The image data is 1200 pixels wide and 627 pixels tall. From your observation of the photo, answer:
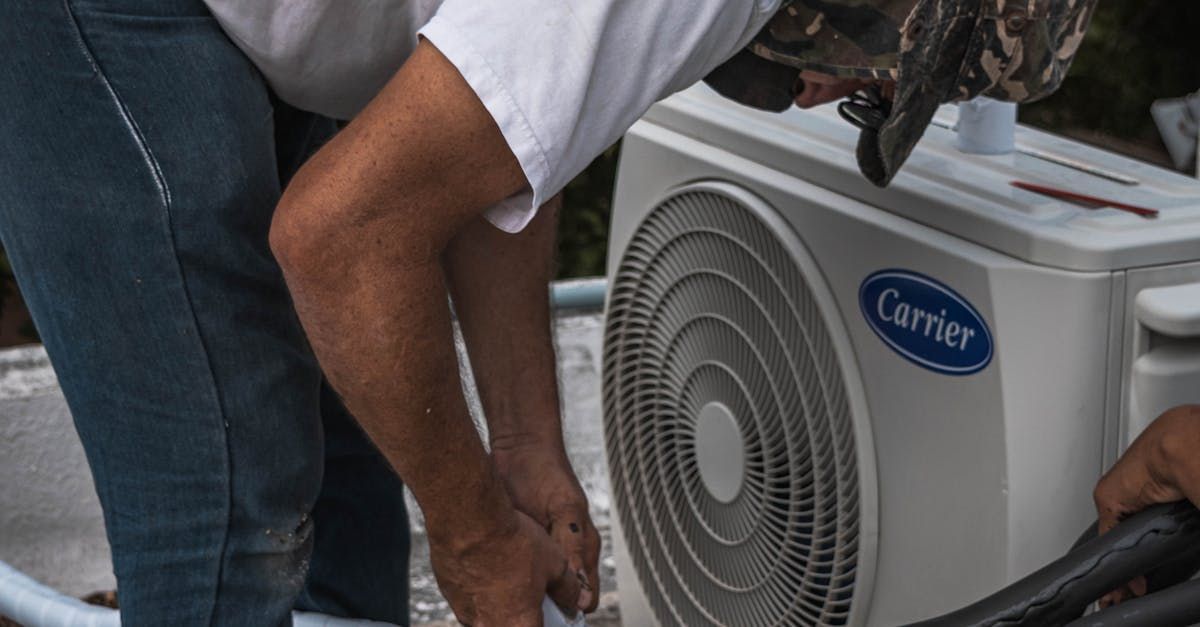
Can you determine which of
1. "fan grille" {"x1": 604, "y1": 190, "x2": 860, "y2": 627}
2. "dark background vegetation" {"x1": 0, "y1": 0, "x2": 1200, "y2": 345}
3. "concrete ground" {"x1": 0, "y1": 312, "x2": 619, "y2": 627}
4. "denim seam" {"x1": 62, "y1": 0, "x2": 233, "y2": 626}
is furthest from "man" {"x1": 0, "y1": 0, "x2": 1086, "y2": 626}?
"dark background vegetation" {"x1": 0, "y1": 0, "x2": 1200, "y2": 345}

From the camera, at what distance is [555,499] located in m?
1.59

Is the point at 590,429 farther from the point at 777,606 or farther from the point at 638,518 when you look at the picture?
the point at 777,606

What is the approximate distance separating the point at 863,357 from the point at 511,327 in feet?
1.16

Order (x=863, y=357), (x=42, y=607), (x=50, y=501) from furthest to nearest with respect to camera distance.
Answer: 1. (x=50, y=501)
2. (x=42, y=607)
3. (x=863, y=357)

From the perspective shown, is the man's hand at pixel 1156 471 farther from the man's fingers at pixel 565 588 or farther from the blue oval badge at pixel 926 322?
the man's fingers at pixel 565 588

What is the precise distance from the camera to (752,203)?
5.66ft

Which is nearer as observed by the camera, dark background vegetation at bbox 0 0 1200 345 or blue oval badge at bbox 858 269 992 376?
blue oval badge at bbox 858 269 992 376

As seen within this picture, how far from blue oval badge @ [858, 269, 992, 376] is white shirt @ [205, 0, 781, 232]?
1.20 ft

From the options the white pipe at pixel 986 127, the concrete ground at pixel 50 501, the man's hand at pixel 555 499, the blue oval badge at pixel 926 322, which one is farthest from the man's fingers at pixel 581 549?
the concrete ground at pixel 50 501

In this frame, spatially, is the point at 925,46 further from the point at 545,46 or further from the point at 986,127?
the point at 986,127

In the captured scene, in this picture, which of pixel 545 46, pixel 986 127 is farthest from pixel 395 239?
pixel 986 127

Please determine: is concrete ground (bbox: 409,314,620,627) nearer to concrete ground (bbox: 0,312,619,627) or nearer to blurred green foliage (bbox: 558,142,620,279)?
concrete ground (bbox: 0,312,619,627)

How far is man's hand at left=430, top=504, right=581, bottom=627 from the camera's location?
1.36 m

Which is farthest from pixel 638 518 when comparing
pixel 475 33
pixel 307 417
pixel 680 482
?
pixel 475 33
